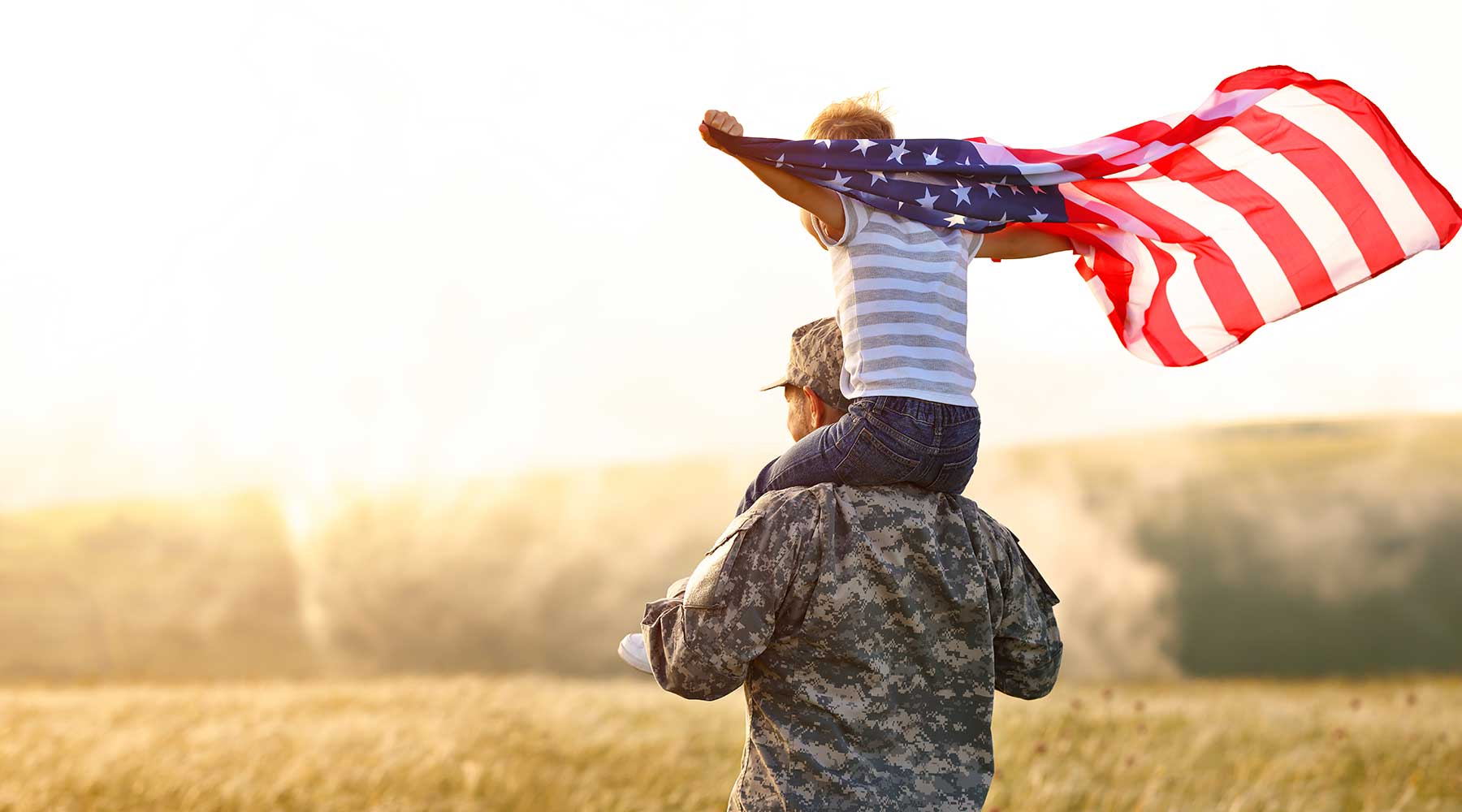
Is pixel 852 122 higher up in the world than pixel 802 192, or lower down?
higher up

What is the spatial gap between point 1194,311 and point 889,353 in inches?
56.1

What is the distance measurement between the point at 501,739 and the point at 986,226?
452cm

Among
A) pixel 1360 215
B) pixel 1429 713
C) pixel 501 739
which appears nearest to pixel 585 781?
pixel 501 739

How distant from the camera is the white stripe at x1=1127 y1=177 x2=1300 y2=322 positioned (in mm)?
4324

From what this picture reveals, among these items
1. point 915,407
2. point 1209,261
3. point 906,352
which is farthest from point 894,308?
point 1209,261

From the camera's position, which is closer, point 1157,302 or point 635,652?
point 635,652

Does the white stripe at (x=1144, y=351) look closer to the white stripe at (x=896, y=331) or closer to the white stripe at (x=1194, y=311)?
the white stripe at (x=1194, y=311)

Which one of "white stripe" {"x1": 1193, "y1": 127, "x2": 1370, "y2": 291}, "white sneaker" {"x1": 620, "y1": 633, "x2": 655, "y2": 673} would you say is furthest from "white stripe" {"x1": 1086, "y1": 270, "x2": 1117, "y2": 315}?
"white sneaker" {"x1": 620, "y1": 633, "x2": 655, "y2": 673}

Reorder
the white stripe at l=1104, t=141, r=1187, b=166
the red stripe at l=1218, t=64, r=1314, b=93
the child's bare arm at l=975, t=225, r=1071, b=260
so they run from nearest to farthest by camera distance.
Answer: the child's bare arm at l=975, t=225, r=1071, b=260
the white stripe at l=1104, t=141, r=1187, b=166
the red stripe at l=1218, t=64, r=1314, b=93

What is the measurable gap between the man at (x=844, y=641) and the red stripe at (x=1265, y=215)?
150 cm

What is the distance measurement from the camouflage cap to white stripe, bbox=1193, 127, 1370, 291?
62.4 inches

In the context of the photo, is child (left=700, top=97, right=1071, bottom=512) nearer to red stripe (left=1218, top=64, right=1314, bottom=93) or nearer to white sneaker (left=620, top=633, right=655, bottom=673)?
white sneaker (left=620, top=633, right=655, bottom=673)

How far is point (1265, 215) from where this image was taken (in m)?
4.40

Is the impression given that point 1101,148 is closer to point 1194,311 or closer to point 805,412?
point 1194,311
